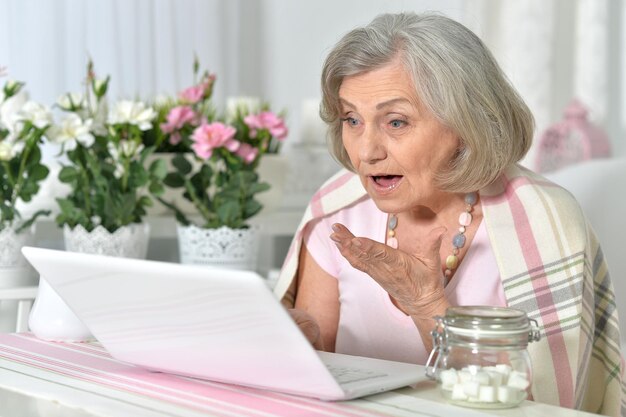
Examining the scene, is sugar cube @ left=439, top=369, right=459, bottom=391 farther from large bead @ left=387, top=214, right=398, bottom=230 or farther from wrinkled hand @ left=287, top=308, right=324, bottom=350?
large bead @ left=387, top=214, right=398, bottom=230

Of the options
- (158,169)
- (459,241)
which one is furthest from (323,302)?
(158,169)

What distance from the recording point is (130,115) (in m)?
2.19

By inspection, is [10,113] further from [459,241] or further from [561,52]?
[561,52]

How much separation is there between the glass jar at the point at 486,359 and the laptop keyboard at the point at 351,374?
99 mm

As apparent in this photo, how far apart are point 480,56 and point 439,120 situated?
11 cm

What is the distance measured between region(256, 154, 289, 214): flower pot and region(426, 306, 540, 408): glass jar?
1534 mm

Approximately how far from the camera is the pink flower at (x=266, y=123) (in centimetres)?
235

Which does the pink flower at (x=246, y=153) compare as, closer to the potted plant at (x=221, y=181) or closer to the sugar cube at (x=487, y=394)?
the potted plant at (x=221, y=181)

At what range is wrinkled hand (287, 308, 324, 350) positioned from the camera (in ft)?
5.22

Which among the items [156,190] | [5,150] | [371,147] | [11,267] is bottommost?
[11,267]

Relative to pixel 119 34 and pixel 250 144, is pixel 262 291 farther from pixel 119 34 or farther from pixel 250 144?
pixel 119 34

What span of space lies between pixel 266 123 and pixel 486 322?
4.50ft

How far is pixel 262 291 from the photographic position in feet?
3.20

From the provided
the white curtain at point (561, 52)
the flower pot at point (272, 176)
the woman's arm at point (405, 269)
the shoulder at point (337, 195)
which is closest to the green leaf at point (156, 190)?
the flower pot at point (272, 176)
